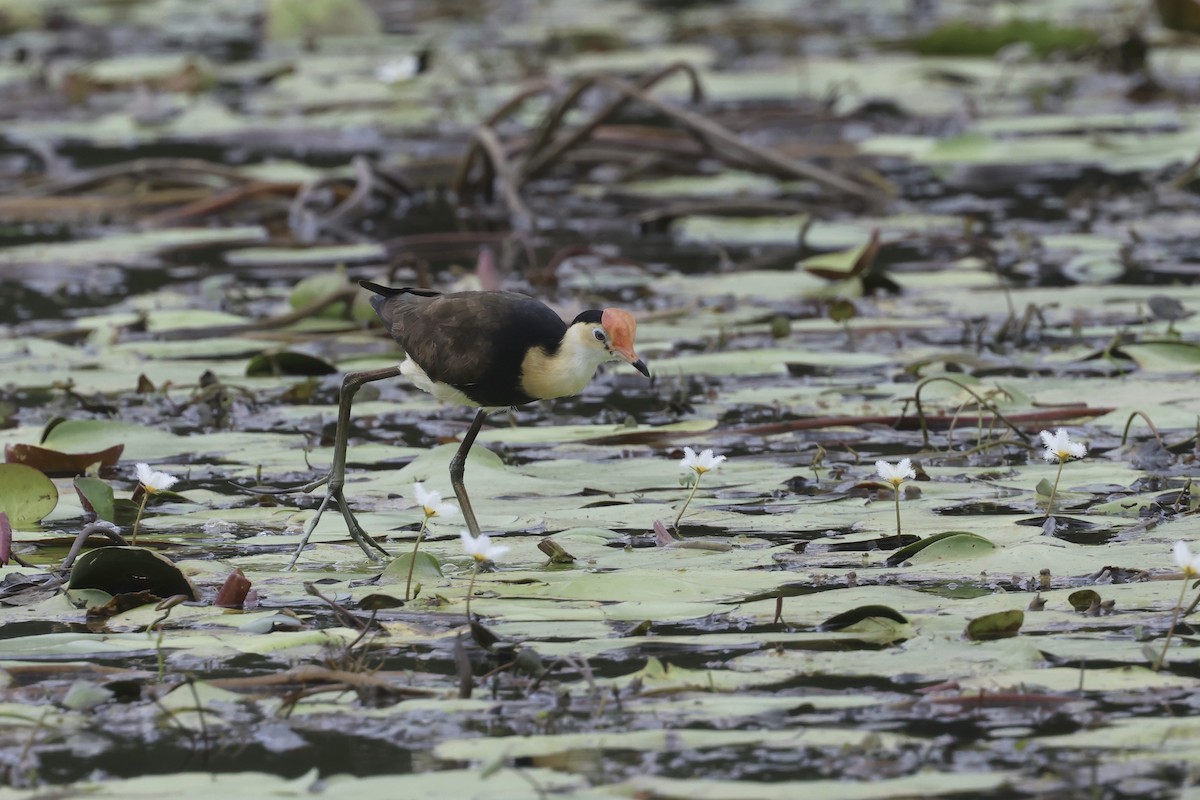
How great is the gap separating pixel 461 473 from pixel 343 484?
28cm

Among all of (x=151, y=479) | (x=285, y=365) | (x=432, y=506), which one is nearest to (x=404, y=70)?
(x=285, y=365)

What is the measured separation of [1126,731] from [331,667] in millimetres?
1317

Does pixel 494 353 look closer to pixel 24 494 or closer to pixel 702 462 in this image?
pixel 702 462

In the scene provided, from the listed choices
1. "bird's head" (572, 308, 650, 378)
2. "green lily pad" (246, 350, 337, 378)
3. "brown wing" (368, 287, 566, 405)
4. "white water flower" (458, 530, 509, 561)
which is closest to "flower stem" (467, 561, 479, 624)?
"white water flower" (458, 530, 509, 561)

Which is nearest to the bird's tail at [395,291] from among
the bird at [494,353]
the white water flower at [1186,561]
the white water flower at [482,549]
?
the bird at [494,353]

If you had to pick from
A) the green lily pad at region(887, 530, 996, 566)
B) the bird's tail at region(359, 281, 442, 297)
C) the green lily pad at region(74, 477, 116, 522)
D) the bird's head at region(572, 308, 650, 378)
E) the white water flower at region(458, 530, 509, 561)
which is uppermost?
the bird's head at region(572, 308, 650, 378)

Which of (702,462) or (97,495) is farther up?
(702,462)

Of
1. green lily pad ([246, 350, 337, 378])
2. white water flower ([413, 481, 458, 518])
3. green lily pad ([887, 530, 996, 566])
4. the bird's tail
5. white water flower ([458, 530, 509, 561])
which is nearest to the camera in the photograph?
white water flower ([458, 530, 509, 561])

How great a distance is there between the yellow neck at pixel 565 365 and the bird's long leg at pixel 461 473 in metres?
0.33

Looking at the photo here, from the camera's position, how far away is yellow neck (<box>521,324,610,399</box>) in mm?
3918

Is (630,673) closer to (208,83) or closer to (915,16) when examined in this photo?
(208,83)

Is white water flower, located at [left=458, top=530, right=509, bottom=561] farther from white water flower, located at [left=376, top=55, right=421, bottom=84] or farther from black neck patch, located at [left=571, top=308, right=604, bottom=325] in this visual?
white water flower, located at [left=376, top=55, right=421, bottom=84]

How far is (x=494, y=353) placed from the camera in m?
3.97

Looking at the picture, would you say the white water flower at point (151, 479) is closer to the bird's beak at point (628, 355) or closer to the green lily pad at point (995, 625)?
the bird's beak at point (628, 355)
